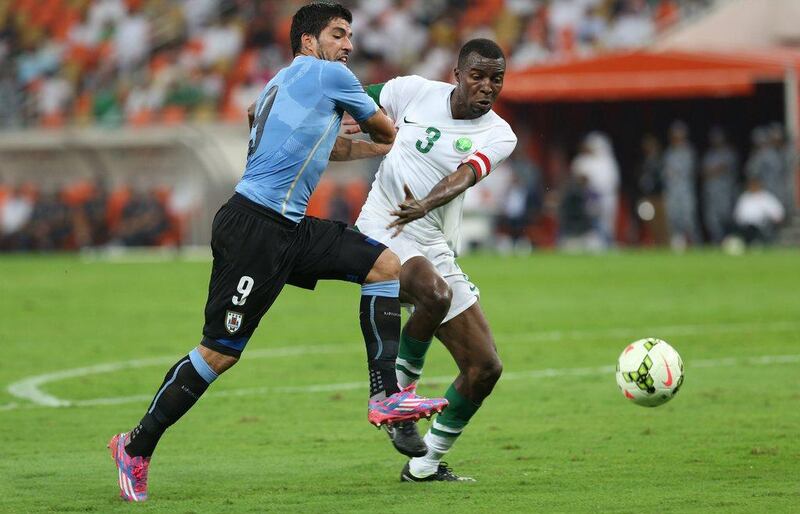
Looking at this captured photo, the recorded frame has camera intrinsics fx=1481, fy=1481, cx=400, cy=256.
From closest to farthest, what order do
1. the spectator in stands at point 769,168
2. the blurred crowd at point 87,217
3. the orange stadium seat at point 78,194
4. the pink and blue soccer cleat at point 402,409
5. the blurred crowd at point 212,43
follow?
1. the pink and blue soccer cleat at point 402,409
2. the spectator in stands at point 769,168
3. the blurred crowd at point 212,43
4. the blurred crowd at point 87,217
5. the orange stadium seat at point 78,194

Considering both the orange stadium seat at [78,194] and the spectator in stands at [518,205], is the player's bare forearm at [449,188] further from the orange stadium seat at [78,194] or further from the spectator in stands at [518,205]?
the orange stadium seat at [78,194]

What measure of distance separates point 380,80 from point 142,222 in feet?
22.7

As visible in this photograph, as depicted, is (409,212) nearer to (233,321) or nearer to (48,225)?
(233,321)

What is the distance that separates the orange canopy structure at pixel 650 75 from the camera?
2748 centimetres

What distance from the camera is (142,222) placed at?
108 ft

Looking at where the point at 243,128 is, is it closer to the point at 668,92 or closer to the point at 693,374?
the point at 668,92

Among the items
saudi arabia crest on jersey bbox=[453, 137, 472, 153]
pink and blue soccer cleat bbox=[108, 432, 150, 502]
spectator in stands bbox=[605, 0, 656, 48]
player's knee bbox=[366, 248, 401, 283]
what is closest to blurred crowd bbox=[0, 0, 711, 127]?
spectator in stands bbox=[605, 0, 656, 48]

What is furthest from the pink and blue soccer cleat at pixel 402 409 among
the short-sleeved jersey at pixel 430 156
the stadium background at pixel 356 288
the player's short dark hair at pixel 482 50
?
the player's short dark hair at pixel 482 50

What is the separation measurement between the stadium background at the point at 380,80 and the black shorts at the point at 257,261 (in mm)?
21331

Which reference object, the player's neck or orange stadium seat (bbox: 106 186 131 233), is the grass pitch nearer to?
the player's neck

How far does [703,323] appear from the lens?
1555 centimetres

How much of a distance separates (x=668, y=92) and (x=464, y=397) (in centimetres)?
2151

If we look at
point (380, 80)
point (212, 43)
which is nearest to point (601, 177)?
point (380, 80)

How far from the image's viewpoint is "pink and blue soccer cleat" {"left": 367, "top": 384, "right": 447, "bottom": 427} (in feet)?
22.5
